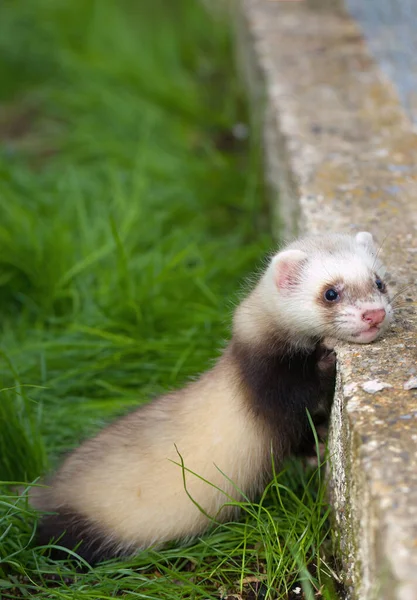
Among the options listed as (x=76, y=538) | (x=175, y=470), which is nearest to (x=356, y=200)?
(x=175, y=470)

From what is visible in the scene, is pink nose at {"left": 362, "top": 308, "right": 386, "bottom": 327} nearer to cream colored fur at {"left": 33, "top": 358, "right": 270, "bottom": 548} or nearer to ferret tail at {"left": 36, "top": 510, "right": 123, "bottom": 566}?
cream colored fur at {"left": 33, "top": 358, "right": 270, "bottom": 548}

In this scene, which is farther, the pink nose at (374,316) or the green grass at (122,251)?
the green grass at (122,251)

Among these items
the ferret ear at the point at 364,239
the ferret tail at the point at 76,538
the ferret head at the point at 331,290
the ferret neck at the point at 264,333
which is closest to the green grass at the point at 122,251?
the ferret tail at the point at 76,538

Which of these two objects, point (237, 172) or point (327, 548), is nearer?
point (327, 548)

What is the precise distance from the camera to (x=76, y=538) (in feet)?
10.1

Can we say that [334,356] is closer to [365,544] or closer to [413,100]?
[365,544]

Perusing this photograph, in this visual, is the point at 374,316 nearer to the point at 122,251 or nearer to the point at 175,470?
the point at 175,470

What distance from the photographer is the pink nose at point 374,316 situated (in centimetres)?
268

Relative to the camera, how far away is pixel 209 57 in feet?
25.5

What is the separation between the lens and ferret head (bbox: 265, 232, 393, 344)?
2723 mm

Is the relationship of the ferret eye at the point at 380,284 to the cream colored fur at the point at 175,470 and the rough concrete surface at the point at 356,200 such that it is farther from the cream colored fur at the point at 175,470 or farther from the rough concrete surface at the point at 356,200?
the cream colored fur at the point at 175,470

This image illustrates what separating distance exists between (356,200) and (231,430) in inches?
54.3

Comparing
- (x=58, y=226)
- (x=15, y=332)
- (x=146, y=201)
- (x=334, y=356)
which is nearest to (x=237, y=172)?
(x=146, y=201)

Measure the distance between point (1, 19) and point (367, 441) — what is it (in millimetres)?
6974
